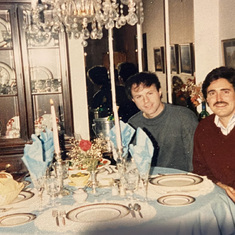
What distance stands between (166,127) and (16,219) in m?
1.48

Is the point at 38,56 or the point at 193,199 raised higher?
the point at 38,56

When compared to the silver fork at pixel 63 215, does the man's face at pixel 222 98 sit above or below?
above

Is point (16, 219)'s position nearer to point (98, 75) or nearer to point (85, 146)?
point (85, 146)

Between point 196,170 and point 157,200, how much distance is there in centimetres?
75

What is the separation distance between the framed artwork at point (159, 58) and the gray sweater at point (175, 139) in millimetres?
1712

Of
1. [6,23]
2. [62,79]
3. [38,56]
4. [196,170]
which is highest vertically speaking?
[6,23]

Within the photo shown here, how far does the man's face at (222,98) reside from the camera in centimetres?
231

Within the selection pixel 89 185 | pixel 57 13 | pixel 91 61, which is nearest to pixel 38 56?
pixel 91 61

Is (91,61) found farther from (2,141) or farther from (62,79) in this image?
(2,141)

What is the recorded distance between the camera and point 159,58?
445 cm

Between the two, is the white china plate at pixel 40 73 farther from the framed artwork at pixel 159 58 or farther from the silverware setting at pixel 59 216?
the silverware setting at pixel 59 216

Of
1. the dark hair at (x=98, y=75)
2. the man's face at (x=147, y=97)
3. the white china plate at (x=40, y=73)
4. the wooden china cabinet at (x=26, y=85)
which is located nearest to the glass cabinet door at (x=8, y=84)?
the wooden china cabinet at (x=26, y=85)

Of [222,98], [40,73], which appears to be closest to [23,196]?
[222,98]

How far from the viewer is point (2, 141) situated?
3695mm
